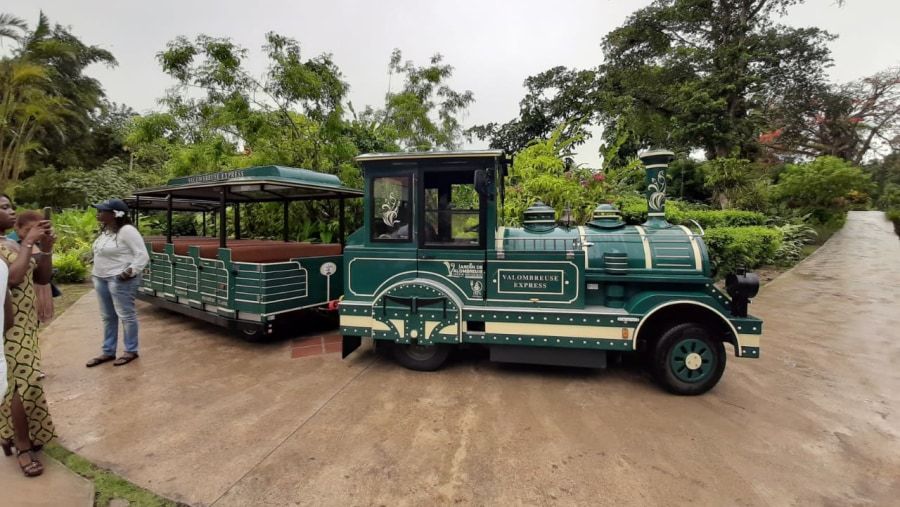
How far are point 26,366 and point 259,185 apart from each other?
3.16 m

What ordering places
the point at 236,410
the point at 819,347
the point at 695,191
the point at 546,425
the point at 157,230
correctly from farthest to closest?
the point at 695,191 < the point at 157,230 < the point at 819,347 < the point at 236,410 < the point at 546,425

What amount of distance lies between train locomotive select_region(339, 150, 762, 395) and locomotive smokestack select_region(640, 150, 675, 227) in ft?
0.04

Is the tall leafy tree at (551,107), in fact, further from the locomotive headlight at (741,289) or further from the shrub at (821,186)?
the locomotive headlight at (741,289)

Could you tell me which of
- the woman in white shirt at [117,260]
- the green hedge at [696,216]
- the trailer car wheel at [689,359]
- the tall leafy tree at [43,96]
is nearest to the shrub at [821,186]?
the green hedge at [696,216]

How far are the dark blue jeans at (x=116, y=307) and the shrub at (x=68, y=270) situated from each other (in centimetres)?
693

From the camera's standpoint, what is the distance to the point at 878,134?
23.6 meters

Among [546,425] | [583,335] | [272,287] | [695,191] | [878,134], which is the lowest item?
[546,425]

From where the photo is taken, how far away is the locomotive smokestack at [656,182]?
4.24 meters

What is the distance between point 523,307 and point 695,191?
55.1 feet

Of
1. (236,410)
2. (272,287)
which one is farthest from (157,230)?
(236,410)

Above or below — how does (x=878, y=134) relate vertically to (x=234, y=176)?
above

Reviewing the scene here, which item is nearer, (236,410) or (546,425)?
(546,425)

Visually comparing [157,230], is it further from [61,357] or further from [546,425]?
[546,425]

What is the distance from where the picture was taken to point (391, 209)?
4238 millimetres
